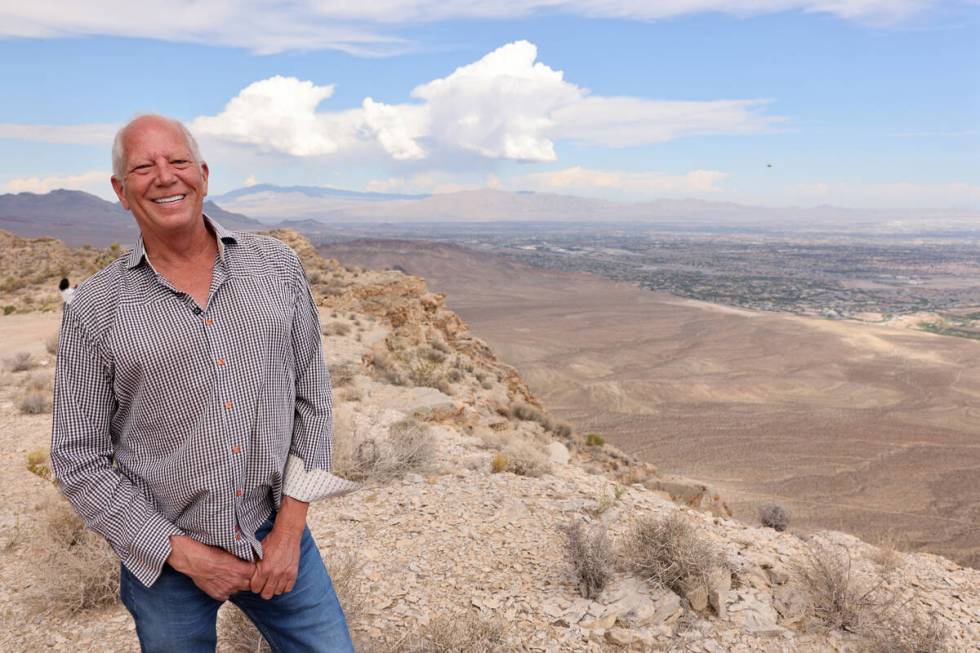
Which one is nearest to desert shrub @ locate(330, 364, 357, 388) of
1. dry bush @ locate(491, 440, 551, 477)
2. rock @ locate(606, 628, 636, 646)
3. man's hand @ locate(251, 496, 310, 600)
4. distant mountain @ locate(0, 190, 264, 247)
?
dry bush @ locate(491, 440, 551, 477)

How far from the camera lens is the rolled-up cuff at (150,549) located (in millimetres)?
1559

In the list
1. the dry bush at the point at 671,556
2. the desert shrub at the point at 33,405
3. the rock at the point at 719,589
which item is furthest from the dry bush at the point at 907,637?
the desert shrub at the point at 33,405

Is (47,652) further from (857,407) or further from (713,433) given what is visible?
(857,407)

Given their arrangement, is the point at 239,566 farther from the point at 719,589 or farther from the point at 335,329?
the point at 335,329

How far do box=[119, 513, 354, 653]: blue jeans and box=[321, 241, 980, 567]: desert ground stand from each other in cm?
937

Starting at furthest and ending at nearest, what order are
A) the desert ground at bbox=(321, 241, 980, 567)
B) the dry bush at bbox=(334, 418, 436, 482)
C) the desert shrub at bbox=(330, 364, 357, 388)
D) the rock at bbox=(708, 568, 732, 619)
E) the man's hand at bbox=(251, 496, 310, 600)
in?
1. the desert ground at bbox=(321, 241, 980, 567)
2. the desert shrub at bbox=(330, 364, 357, 388)
3. the dry bush at bbox=(334, 418, 436, 482)
4. the rock at bbox=(708, 568, 732, 619)
5. the man's hand at bbox=(251, 496, 310, 600)

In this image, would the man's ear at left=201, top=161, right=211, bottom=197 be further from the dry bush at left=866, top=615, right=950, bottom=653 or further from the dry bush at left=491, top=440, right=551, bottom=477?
the dry bush at left=491, top=440, right=551, bottom=477

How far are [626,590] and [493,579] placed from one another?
0.83 m

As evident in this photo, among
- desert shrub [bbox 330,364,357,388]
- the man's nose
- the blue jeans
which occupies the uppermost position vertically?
the man's nose

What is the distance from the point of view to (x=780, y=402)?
96.6ft

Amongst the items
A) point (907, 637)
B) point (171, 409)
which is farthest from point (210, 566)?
point (907, 637)

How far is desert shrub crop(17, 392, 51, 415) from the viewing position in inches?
311

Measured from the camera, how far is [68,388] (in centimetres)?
156

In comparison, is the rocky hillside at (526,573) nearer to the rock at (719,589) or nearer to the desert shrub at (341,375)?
the rock at (719,589)
